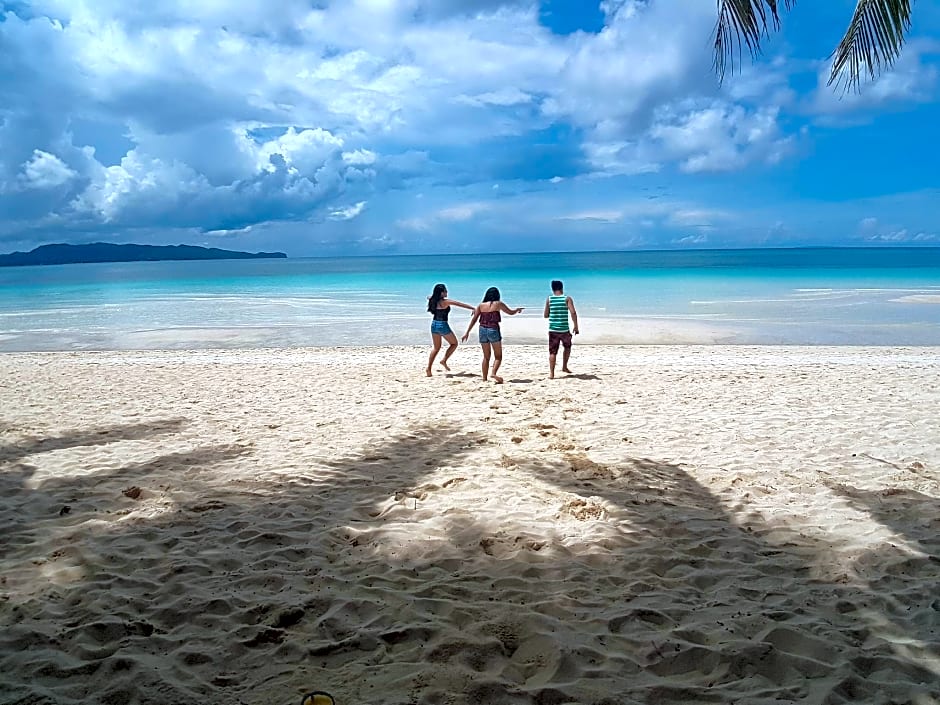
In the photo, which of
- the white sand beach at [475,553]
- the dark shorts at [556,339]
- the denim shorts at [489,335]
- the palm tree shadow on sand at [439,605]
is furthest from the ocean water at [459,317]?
the palm tree shadow on sand at [439,605]

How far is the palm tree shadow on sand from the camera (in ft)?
8.60

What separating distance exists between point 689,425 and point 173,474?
5.38 m

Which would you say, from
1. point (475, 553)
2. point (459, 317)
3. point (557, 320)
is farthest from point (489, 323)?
point (459, 317)

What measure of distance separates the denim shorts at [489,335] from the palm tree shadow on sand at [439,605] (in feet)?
17.1

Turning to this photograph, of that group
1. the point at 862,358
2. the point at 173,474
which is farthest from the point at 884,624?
the point at 862,358

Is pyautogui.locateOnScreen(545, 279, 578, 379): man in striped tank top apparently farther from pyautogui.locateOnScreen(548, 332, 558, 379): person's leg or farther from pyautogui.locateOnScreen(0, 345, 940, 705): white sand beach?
pyautogui.locateOnScreen(0, 345, 940, 705): white sand beach

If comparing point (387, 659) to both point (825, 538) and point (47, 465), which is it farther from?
point (47, 465)

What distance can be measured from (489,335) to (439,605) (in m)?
7.05

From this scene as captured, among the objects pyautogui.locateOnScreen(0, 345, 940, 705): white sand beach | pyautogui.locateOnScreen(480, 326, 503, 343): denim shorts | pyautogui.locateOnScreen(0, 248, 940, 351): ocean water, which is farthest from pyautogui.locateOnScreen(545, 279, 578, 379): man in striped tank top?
pyautogui.locateOnScreen(0, 248, 940, 351): ocean water

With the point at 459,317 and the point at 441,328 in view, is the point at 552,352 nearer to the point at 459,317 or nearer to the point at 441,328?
the point at 441,328

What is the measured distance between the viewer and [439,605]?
10.7ft

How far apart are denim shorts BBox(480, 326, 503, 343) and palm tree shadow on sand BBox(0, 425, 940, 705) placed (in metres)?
5.22

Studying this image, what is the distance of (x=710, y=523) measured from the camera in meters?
4.37

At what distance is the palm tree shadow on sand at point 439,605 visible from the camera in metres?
2.62
